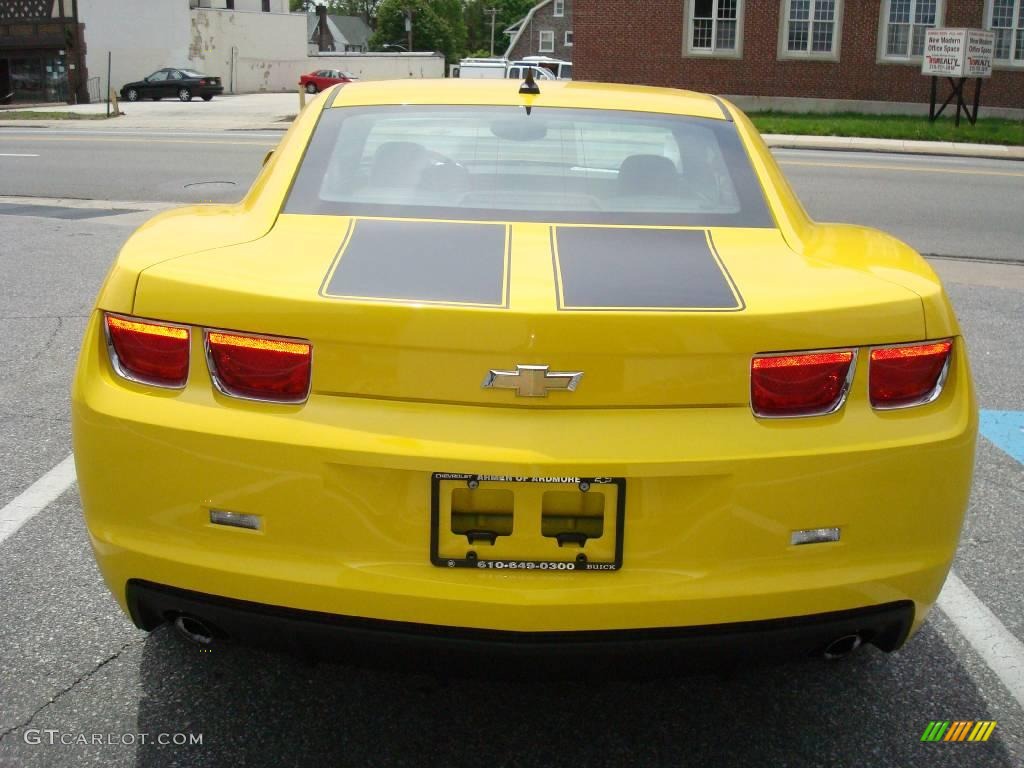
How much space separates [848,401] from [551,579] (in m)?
0.76

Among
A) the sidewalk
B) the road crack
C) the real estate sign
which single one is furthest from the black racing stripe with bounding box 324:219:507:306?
the real estate sign

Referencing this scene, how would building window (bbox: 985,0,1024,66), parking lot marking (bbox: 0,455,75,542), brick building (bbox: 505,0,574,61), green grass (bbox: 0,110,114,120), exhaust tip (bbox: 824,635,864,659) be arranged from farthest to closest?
1. brick building (bbox: 505,0,574,61)
2. building window (bbox: 985,0,1024,66)
3. green grass (bbox: 0,110,114,120)
4. parking lot marking (bbox: 0,455,75,542)
5. exhaust tip (bbox: 824,635,864,659)

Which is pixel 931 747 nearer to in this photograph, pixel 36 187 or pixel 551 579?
pixel 551 579

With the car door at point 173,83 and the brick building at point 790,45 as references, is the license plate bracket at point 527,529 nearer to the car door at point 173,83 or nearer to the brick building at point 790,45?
the brick building at point 790,45

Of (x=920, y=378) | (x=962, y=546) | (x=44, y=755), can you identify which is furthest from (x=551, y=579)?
(x=962, y=546)

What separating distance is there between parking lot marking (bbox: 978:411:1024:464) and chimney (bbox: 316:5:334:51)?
327 feet

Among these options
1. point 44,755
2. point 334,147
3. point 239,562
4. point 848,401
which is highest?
point 334,147

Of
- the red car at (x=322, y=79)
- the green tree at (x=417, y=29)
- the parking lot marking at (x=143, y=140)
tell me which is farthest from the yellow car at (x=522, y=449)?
the green tree at (x=417, y=29)

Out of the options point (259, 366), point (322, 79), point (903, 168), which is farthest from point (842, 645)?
point (322, 79)

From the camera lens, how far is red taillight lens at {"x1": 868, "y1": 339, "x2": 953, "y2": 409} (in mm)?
2477

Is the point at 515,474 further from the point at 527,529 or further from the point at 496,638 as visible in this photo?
the point at 496,638

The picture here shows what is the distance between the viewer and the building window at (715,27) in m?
35.9

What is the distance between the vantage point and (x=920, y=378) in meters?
2.54

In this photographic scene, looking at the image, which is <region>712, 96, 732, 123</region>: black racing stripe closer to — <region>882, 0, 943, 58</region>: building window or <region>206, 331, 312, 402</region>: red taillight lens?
<region>206, 331, 312, 402</region>: red taillight lens
